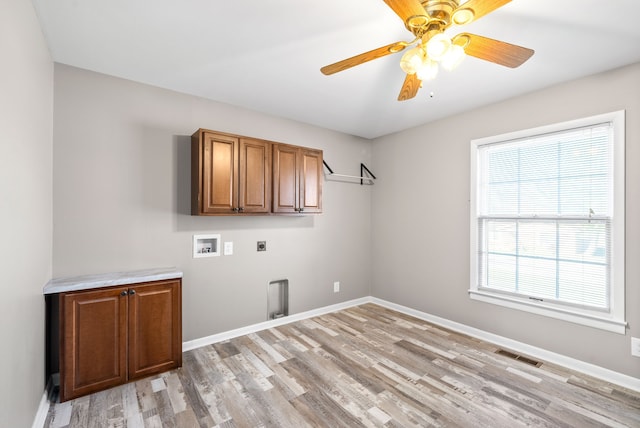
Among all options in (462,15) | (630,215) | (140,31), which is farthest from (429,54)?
(630,215)

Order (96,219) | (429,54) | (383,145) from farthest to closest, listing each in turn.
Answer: (383,145), (96,219), (429,54)

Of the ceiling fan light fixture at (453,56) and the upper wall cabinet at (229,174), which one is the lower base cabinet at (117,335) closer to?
the upper wall cabinet at (229,174)

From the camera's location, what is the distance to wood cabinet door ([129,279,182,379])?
237cm

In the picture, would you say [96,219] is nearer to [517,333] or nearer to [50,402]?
[50,402]

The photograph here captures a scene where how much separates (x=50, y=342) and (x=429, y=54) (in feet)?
10.9

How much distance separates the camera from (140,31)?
6.57ft

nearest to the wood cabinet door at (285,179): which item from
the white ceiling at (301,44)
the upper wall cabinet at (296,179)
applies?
the upper wall cabinet at (296,179)

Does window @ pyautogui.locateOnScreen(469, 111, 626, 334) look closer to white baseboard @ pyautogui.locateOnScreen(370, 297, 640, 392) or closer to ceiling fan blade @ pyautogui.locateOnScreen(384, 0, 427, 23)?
white baseboard @ pyautogui.locateOnScreen(370, 297, 640, 392)

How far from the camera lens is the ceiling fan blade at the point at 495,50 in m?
1.53

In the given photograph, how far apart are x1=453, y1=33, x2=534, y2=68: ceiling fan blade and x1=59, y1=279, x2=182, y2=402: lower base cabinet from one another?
2.72 metres

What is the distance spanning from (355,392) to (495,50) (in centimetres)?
246

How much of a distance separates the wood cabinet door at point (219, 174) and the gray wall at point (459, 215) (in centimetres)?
234

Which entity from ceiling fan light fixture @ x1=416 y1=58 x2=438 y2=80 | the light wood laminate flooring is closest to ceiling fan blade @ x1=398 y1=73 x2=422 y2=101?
ceiling fan light fixture @ x1=416 y1=58 x2=438 y2=80

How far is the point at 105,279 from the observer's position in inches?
91.2
